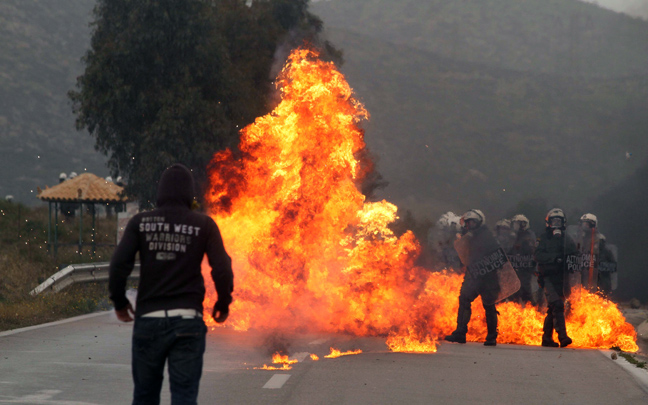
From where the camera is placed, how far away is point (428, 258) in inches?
803

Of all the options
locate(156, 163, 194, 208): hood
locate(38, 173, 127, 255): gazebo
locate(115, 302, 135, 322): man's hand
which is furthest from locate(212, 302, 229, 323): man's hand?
locate(38, 173, 127, 255): gazebo

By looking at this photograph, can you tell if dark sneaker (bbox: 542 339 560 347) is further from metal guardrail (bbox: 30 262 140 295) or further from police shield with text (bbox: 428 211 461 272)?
metal guardrail (bbox: 30 262 140 295)

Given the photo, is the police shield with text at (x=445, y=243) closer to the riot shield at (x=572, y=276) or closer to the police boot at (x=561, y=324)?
the riot shield at (x=572, y=276)

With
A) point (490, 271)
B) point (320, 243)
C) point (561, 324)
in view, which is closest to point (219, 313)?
point (320, 243)

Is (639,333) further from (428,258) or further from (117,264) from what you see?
(117,264)

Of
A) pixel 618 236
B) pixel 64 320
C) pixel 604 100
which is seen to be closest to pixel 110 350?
pixel 64 320

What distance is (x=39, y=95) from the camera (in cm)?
10119

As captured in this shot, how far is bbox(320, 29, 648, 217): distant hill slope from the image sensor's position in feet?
281

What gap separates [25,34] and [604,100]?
73.9 metres

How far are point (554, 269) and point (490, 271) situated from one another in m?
0.97

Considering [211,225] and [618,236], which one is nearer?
[211,225]

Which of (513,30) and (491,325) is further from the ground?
(513,30)

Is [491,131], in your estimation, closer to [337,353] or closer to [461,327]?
[461,327]

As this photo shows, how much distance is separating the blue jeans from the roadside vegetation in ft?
29.7
